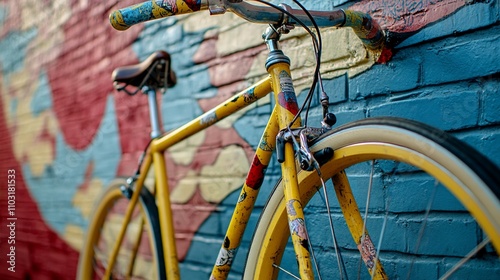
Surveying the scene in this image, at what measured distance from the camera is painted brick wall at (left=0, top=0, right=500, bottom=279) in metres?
1.52

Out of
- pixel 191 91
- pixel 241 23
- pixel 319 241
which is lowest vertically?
pixel 319 241

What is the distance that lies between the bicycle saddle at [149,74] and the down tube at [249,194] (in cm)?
79

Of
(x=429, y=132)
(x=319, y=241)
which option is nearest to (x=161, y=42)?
(x=319, y=241)

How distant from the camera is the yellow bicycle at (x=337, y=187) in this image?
3.26 feet

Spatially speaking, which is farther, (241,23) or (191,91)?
(191,91)

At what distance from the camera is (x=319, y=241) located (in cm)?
191

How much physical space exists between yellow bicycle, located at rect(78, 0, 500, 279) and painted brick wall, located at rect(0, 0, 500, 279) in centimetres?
9

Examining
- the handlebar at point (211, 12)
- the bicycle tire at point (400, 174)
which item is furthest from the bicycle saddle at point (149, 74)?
the bicycle tire at point (400, 174)

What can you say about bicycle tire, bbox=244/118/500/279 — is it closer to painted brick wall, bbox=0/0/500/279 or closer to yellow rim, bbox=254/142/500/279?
yellow rim, bbox=254/142/500/279

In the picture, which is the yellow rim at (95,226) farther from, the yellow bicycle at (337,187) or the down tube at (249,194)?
the down tube at (249,194)

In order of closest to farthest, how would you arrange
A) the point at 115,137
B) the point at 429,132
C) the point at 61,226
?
the point at 429,132
the point at 115,137
the point at 61,226

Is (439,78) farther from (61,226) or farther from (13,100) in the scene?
(13,100)

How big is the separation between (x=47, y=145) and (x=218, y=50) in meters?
2.34

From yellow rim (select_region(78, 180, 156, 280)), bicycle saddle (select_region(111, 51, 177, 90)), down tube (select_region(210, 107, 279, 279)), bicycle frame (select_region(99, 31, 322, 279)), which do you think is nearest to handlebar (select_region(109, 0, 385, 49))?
bicycle frame (select_region(99, 31, 322, 279))
